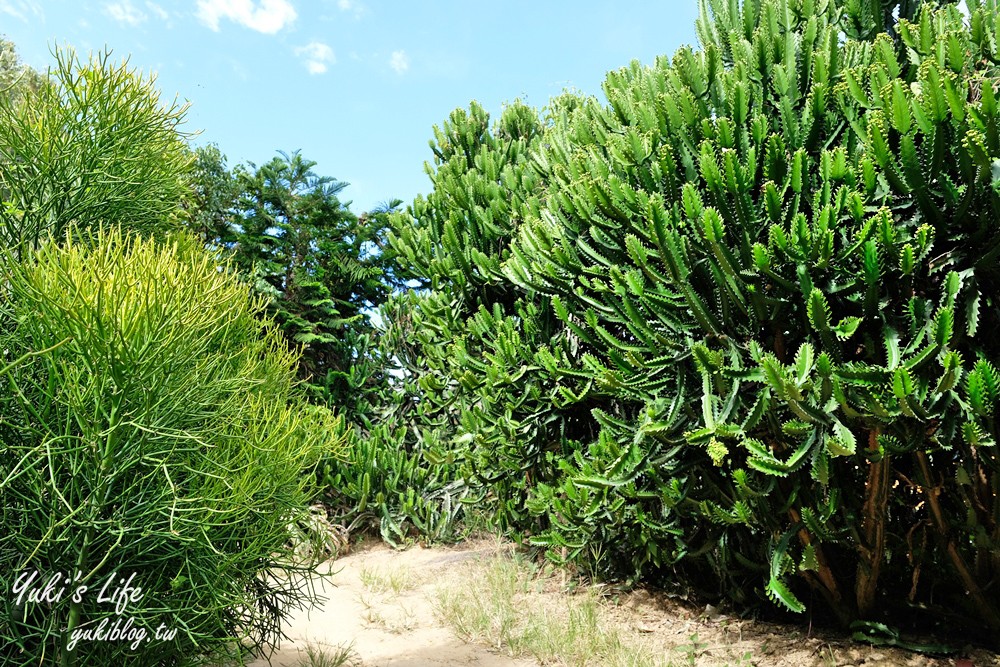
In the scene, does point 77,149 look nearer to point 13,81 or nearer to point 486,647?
point 13,81

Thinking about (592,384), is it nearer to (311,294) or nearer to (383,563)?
(383,563)

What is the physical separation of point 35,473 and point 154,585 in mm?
771

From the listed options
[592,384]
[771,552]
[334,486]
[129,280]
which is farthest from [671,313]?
[334,486]

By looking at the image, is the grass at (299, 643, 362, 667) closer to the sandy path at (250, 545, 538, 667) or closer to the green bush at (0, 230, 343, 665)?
the sandy path at (250, 545, 538, 667)

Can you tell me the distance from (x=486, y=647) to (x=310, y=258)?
6762mm

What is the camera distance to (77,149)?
352 centimetres

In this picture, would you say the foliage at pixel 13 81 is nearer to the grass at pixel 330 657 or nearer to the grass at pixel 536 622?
the grass at pixel 330 657

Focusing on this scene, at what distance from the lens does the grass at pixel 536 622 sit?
4352mm

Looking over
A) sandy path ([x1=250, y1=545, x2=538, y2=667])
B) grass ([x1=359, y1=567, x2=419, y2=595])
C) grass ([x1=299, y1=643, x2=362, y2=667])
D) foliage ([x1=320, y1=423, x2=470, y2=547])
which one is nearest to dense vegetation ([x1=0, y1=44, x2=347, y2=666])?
grass ([x1=299, y1=643, x2=362, y2=667])

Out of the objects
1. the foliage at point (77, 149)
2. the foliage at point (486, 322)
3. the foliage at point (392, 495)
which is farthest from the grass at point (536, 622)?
the foliage at point (77, 149)

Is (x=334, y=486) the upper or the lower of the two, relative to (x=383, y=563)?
upper

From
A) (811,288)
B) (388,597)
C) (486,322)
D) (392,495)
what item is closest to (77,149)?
(486,322)

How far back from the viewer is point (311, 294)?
9.68 meters

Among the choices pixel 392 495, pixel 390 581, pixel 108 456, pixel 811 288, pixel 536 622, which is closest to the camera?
pixel 108 456
